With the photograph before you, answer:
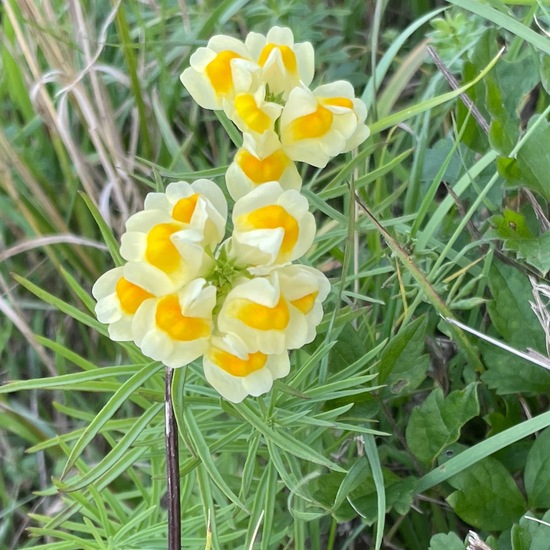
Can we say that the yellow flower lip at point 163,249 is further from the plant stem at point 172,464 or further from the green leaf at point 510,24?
the green leaf at point 510,24

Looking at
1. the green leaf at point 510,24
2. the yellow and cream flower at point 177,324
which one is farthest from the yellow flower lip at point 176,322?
the green leaf at point 510,24

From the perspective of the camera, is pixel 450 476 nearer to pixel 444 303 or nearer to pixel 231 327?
pixel 444 303

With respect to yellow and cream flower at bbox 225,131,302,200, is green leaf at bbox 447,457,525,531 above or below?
below

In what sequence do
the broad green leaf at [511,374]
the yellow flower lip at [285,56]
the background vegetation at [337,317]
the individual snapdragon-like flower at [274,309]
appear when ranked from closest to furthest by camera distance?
the individual snapdragon-like flower at [274,309]
the yellow flower lip at [285,56]
the background vegetation at [337,317]
the broad green leaf at [511,374]

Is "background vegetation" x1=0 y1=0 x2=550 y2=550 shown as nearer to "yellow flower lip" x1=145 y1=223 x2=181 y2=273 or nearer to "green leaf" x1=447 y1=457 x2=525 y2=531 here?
"green leaf" x1=447 y1=457 x2=525 y2=531

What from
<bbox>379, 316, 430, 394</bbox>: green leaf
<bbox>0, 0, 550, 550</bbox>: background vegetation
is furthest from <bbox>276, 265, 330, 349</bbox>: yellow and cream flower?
<bbox>379, 316, 430, 394</bbox>: green leaf
